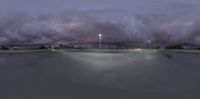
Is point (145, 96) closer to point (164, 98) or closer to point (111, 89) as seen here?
point (164, 98)

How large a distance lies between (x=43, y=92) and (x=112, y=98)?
489cm

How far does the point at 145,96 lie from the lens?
20578 mm

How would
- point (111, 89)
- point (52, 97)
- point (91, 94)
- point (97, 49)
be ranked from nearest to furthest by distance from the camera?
point (52, 97), point (91, 94), point (111, 89), point (97, 49)

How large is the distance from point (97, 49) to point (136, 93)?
520ft

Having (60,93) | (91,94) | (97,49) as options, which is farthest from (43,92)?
(97,49)

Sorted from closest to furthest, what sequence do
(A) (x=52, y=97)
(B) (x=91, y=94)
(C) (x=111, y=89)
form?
(A) (x=52, y=97) < (B) (x=91, y=94) < (C) (x=111, y=89)

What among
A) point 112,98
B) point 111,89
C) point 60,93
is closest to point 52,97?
point 60,93

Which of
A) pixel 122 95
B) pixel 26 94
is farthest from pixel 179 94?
pixel 26 94

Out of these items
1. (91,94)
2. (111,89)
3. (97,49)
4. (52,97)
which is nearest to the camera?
(52,97)

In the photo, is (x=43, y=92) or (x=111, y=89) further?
(x=111, y=89)

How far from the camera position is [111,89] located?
936 inches

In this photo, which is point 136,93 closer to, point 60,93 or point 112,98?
point 112,98

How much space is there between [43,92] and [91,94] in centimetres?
319

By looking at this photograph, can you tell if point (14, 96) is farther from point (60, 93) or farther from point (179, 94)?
point (179, 94)
